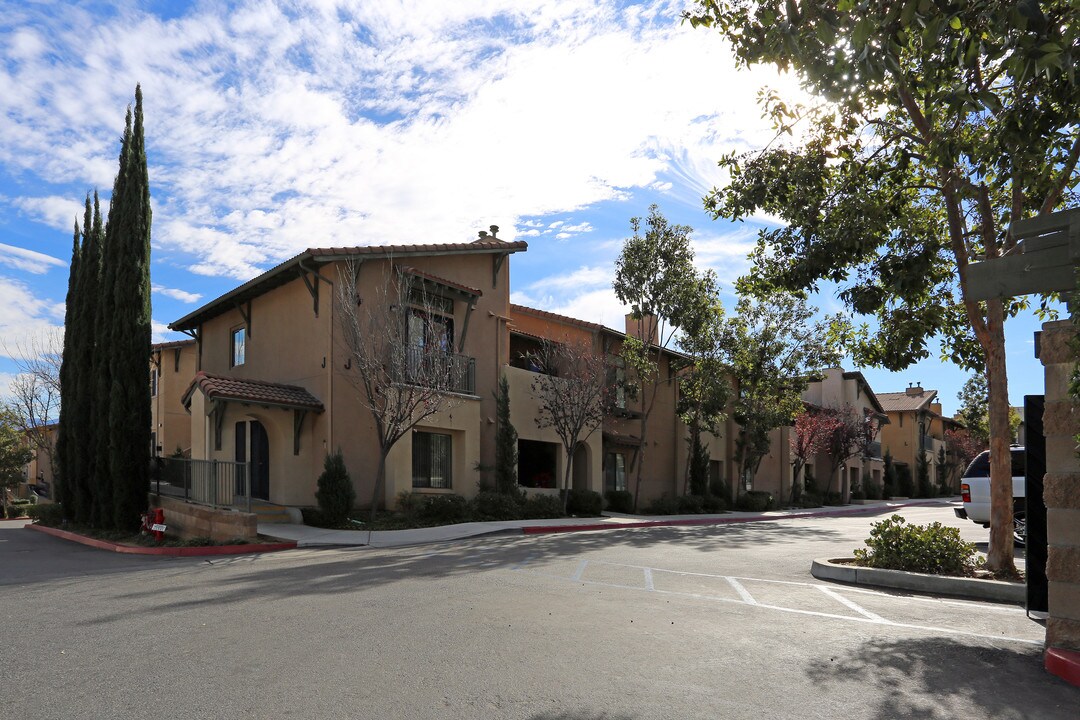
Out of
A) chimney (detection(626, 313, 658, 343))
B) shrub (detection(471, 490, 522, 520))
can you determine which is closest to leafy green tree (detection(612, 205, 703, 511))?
chimney (detection(626, 313, 658, 343))

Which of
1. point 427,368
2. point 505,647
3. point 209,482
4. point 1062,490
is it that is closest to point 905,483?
point 427,368

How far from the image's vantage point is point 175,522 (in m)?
18.1

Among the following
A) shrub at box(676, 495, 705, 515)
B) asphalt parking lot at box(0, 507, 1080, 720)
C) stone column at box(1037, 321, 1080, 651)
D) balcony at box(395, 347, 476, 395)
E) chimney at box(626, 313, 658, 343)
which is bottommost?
shrub at box(676, 495, 705, 515)

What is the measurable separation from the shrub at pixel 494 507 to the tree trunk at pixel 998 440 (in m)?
13.0

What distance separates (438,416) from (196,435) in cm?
616

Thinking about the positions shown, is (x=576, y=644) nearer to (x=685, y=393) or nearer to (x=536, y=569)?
Result: (x=536, y=569)

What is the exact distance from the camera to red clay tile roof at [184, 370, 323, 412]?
18781 millimetres

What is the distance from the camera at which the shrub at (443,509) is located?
19.8 meters

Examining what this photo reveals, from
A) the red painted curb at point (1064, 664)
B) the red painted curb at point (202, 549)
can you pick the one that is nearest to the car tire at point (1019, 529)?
the red painted curb at point (1064, 664)

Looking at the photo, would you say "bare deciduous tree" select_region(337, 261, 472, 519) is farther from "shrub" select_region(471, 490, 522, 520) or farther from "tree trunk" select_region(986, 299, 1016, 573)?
"tree trunk" select_region(986, 299, 1016, 573)

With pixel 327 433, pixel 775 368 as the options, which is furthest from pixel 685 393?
pixel 327 433

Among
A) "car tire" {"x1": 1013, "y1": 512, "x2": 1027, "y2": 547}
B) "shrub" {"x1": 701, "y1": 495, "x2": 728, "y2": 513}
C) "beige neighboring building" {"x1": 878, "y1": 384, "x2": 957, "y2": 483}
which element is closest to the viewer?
"car tire" {"x1": 1013, "y1": 512, "x2": 1027, "y2": 547}

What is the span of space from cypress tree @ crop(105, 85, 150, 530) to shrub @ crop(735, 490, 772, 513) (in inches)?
922

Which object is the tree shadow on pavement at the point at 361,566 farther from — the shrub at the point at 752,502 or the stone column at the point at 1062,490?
the shrub at the point at 752,502
